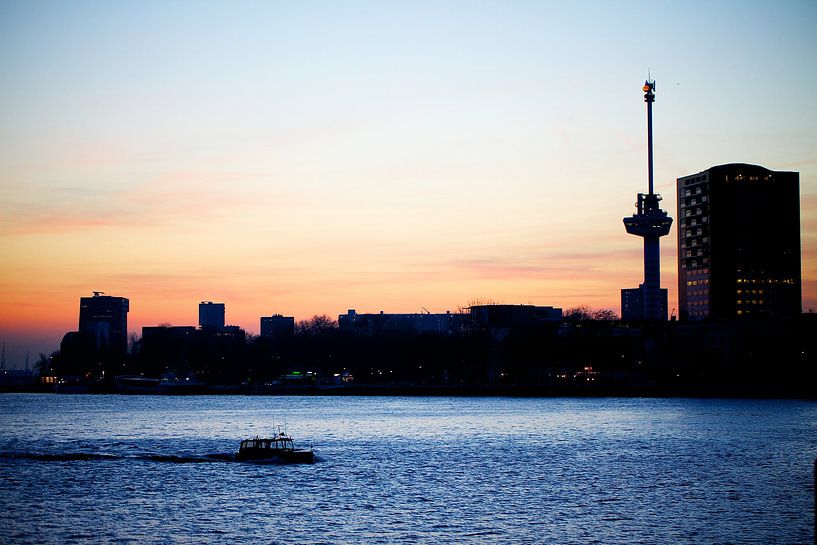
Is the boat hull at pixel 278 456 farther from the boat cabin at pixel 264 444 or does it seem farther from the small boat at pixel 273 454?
the boat cabin at pixel 264 444

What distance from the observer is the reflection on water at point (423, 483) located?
52500 mm

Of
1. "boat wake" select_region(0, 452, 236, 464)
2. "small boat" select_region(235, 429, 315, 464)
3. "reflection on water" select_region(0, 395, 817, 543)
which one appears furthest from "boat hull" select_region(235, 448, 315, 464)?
"reflection on water" select_region(0, 395, 817, 543)

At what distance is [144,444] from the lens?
102 metres

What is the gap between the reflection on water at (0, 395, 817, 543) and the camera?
5250 cm

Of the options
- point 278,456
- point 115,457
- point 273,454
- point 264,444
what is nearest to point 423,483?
point 278,456

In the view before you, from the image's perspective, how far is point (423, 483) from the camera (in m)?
70.1

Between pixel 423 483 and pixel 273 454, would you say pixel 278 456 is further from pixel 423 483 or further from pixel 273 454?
pixel 423 483

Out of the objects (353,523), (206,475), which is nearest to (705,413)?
(206,475)

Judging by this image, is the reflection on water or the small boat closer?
the reflection on water

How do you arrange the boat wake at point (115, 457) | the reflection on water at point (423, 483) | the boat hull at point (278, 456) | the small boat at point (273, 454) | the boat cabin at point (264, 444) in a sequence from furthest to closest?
the boat cabin at point (264, 444) < the boat wake at point (115, 457) < the small boat at point (273, 454) < the boat hull at point (278, 456) < the reflection on water at point (423, 483)

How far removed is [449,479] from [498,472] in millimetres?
5896

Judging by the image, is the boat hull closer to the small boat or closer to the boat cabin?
the small boat

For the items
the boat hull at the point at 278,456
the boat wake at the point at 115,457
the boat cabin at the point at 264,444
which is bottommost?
the boat wake at the point at 115,457

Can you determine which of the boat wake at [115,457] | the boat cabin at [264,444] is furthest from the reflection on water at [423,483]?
the boat cabin at [264,444]
